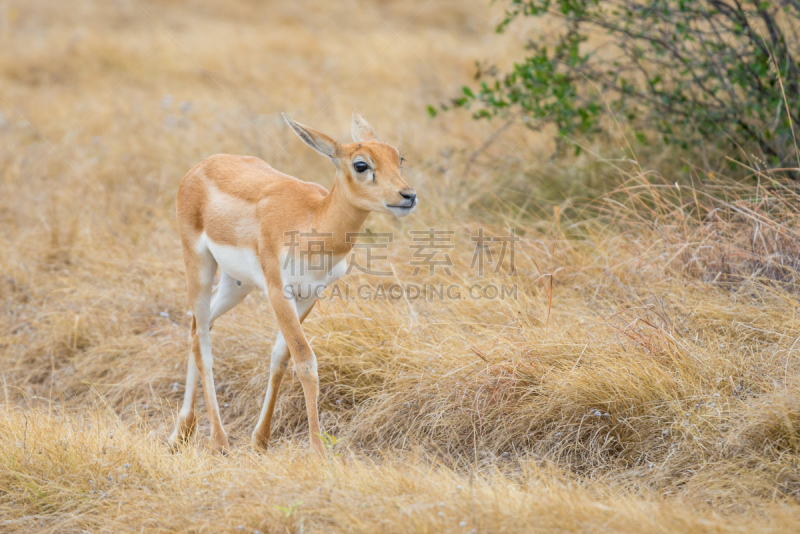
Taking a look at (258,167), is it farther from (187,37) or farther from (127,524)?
(187,37)

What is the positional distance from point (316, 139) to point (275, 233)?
54 centimetres

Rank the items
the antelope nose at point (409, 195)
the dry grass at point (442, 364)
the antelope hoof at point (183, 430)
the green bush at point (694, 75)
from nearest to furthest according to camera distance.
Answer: the dry grass at point (442, 364) < the antelope nose at point (409, 195) < the antelope hoof at point (183, 430) < the green bush at point (694, 75)

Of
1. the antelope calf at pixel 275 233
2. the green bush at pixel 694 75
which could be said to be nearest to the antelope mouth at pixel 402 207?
the antelope calf at pixel 275 233

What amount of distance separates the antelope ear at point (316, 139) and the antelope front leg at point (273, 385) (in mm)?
832

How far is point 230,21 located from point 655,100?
10.7 meters

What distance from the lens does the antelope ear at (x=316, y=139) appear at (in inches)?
141

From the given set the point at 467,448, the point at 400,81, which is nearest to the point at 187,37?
the point at 400,81

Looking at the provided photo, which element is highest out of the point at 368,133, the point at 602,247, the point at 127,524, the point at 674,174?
the point at 368,133

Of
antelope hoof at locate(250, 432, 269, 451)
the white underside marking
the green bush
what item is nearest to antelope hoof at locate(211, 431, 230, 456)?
antelope hoof at locate(250, 432, 269, 451)

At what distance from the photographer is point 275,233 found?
3809 millimetres

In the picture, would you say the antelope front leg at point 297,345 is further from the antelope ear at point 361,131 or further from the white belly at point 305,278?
the antelope ear at point 361,131

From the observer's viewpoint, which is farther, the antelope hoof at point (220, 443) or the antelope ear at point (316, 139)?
the antelope hoof at point (220, 443)

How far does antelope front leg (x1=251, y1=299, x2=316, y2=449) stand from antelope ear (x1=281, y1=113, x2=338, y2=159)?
2.73 feet

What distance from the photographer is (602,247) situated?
534 centimetres
